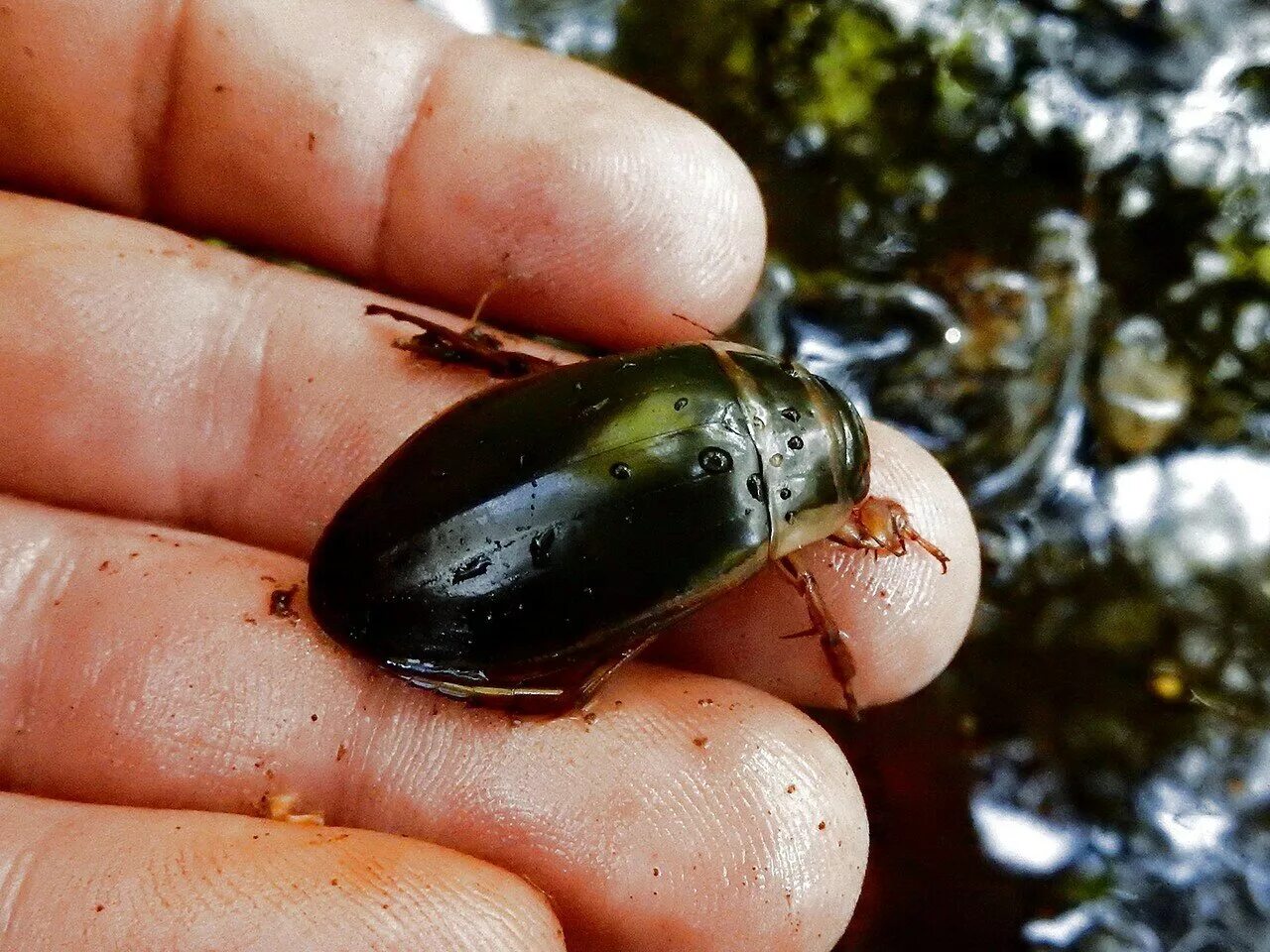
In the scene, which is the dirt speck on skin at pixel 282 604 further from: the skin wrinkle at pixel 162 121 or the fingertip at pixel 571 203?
the skin wrinkle at pixel 162 121

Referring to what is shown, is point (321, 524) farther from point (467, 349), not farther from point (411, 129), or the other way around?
point (411, 129)

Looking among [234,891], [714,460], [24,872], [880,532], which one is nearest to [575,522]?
[714,460]

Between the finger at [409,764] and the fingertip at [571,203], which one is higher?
the fingertip at [571,203]

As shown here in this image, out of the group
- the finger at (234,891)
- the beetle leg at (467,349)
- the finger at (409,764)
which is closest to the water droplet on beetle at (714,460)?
the beetle leg at (467,349)

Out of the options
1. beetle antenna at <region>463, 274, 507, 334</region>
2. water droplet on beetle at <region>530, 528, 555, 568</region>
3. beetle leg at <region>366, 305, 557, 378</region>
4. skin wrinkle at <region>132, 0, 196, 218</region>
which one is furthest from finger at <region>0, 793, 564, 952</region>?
skin wrinkle at <region>132, 0, 196, 218</region>

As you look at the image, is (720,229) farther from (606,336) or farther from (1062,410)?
(1062,410)

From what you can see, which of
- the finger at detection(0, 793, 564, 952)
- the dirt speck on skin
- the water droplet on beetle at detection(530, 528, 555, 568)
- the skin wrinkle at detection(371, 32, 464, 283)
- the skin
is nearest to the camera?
the finger at detection(0, 793, 564, 952)

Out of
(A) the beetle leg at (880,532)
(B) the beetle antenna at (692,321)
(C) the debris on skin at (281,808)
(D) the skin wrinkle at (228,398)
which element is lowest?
(C) the debris on skin at (281,808)

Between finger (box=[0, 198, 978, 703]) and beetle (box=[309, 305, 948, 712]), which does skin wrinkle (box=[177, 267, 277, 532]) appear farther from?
beetle (box=[309, 305, 948, 712])
